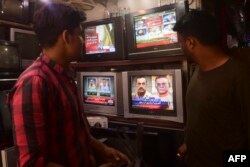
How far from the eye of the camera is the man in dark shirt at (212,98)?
1.57 m

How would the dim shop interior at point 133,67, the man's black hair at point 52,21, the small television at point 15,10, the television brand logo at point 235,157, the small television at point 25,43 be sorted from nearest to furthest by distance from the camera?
the man's black hair at point 52,21
the television brand logo at point 235,157
the dim shop interior at point 133,67
the small television at point 15,10
the small television at point 25,43

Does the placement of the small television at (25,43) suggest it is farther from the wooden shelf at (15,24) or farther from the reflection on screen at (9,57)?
the reflection on screen at (9,57)

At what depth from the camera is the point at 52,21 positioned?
119 centimetres

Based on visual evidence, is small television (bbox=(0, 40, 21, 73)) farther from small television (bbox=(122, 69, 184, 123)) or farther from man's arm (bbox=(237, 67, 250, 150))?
man's arm (bbox=(237, 67, 250, 150))

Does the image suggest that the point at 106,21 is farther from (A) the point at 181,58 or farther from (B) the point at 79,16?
(B) the point at 79,16

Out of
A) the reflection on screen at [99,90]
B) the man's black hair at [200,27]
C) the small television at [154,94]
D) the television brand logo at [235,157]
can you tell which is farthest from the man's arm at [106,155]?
the reflection on screen at [99,90]

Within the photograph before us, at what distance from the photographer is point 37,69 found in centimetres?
115

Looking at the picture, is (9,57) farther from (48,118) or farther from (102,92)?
(48,118)

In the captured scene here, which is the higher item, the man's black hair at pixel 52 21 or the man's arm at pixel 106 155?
the man's black hair at pixel 52 21

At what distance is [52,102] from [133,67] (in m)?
2.07

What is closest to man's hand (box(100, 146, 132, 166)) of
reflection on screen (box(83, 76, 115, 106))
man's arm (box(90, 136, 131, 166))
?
man's arm (box(90, 136, 131, 166))

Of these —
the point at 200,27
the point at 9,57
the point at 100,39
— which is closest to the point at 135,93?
the point at 100,39

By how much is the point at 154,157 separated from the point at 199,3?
64.6 inches

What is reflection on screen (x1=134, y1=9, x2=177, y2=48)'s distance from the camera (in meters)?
2.51
